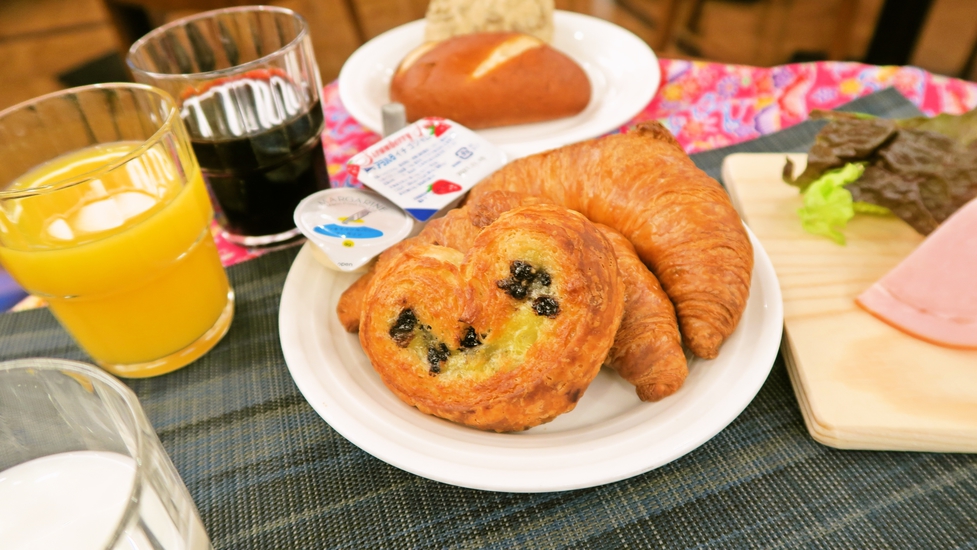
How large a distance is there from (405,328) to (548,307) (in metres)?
0.19

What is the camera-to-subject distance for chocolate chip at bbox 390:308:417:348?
0.79m

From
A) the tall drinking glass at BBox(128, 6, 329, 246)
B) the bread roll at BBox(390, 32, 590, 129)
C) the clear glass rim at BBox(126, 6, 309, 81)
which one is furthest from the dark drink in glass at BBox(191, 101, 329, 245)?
the bread roll at BBox(390, 32, 590, 129)

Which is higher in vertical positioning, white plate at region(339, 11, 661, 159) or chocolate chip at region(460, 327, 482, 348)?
chocolate chip at region(460, 327, 482, 348)

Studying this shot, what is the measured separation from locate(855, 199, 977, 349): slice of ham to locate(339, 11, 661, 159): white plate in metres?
0.71

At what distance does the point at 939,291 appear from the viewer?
39.7 inches

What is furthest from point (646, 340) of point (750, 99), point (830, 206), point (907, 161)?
point (750, 99)

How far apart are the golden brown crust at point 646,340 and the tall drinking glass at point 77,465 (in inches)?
21.6

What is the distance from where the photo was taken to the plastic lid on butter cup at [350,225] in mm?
993

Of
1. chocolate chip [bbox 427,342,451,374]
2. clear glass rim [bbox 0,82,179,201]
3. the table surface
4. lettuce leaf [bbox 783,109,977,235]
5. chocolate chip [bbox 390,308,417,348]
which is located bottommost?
the table surface

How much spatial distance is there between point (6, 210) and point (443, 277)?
60 cm

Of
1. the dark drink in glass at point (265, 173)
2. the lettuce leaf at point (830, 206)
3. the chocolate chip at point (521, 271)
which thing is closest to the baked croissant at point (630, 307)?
the chocolate chip at point (521, 271)

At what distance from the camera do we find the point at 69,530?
1.88ft

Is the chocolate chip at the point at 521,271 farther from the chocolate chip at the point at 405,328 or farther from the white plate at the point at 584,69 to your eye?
the white plate at the point at 584,69

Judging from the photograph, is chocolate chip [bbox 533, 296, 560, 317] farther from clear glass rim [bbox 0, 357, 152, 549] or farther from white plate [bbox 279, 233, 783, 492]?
clear glass rim [bbox 0, 357, 152, 549]
